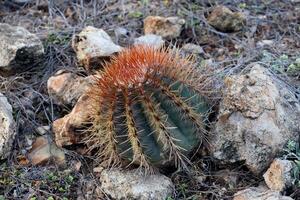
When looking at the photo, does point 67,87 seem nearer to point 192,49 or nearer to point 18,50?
point 18,50

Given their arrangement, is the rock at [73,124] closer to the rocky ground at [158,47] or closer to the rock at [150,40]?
the rocky ground at [158,47]

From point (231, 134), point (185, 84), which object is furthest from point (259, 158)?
point (185, 84)

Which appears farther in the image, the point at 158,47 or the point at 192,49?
the point at 192,49

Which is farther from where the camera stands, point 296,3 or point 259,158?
point 296,3

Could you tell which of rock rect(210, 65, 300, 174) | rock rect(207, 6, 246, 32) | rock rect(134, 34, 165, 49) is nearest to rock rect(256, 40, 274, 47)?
rock rect(207, 6, 246, 32)

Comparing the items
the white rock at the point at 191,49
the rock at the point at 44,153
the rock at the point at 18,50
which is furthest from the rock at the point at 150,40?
the rock at the point at 44,153

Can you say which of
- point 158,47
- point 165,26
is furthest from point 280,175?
point 165,26

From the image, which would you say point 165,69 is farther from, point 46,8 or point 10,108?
point 46,8
